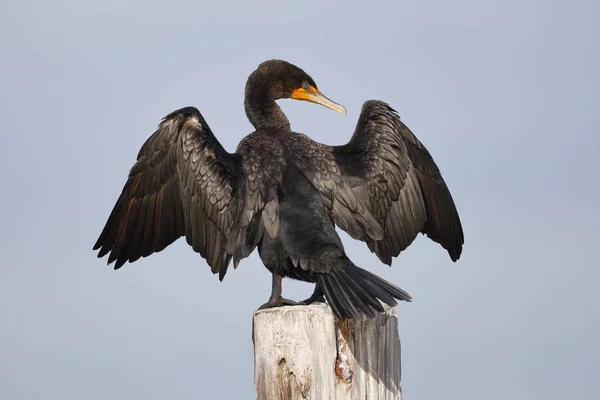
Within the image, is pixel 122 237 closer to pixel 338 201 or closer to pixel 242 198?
pixel 242 198

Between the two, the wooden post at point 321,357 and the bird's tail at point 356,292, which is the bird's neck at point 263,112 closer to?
the bird's tail at point 356,292

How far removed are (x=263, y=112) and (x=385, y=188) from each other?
1136 millimetres

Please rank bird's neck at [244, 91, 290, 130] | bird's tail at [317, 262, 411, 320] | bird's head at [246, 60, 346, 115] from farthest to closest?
bird's head at [246, 60, 346, 115], bird's neck at [244, 91, 290, 130], bird's tail at [317, 262, 411, 320]

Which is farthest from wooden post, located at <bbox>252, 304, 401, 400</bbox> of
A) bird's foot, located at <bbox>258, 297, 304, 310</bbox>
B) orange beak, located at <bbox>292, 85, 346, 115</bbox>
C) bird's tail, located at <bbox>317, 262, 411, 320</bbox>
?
orange beak, located at <bbox>292, 85, 346, 115</bbox>

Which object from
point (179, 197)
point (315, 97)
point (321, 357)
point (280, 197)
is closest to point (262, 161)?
point (280, 197)

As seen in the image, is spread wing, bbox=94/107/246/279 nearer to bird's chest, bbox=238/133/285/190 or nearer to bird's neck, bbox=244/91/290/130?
bird's chest, bbox=238/133/285/190

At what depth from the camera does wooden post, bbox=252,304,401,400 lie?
4.51m

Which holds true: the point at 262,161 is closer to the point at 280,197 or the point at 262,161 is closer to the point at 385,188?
the point at 280,197

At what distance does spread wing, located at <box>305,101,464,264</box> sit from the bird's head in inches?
25.2

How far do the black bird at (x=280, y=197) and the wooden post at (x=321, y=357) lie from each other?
0.72 metres

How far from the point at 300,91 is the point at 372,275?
2.32 meters

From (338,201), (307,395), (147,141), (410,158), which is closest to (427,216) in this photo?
(410,158)

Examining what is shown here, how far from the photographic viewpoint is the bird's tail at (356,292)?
187 inches

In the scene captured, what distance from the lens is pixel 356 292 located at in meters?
4.98
